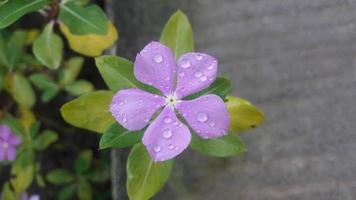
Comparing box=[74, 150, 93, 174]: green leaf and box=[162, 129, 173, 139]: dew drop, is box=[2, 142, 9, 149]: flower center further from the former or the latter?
box=[162, 129, 173, 139]: dew drop

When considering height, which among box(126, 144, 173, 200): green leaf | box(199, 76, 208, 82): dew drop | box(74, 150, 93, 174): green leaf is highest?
box(199, 76, 208, 82): dew drop

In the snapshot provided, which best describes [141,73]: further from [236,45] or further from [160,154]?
[236,45]

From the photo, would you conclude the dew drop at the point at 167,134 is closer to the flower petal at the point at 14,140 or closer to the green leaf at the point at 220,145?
the green leaf at the point at 220,145

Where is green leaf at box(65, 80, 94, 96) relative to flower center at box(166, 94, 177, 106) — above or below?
below

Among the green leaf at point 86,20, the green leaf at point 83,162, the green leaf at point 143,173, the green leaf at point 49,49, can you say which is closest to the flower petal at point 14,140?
the green leaf at point 83,162

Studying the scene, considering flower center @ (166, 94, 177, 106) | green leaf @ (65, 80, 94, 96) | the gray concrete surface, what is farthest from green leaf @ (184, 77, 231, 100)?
green leaf @ (65, 80, 94, 96)

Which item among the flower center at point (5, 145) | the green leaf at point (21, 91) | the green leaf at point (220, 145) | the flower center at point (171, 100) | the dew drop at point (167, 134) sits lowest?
the flower center at point (5, 145)
